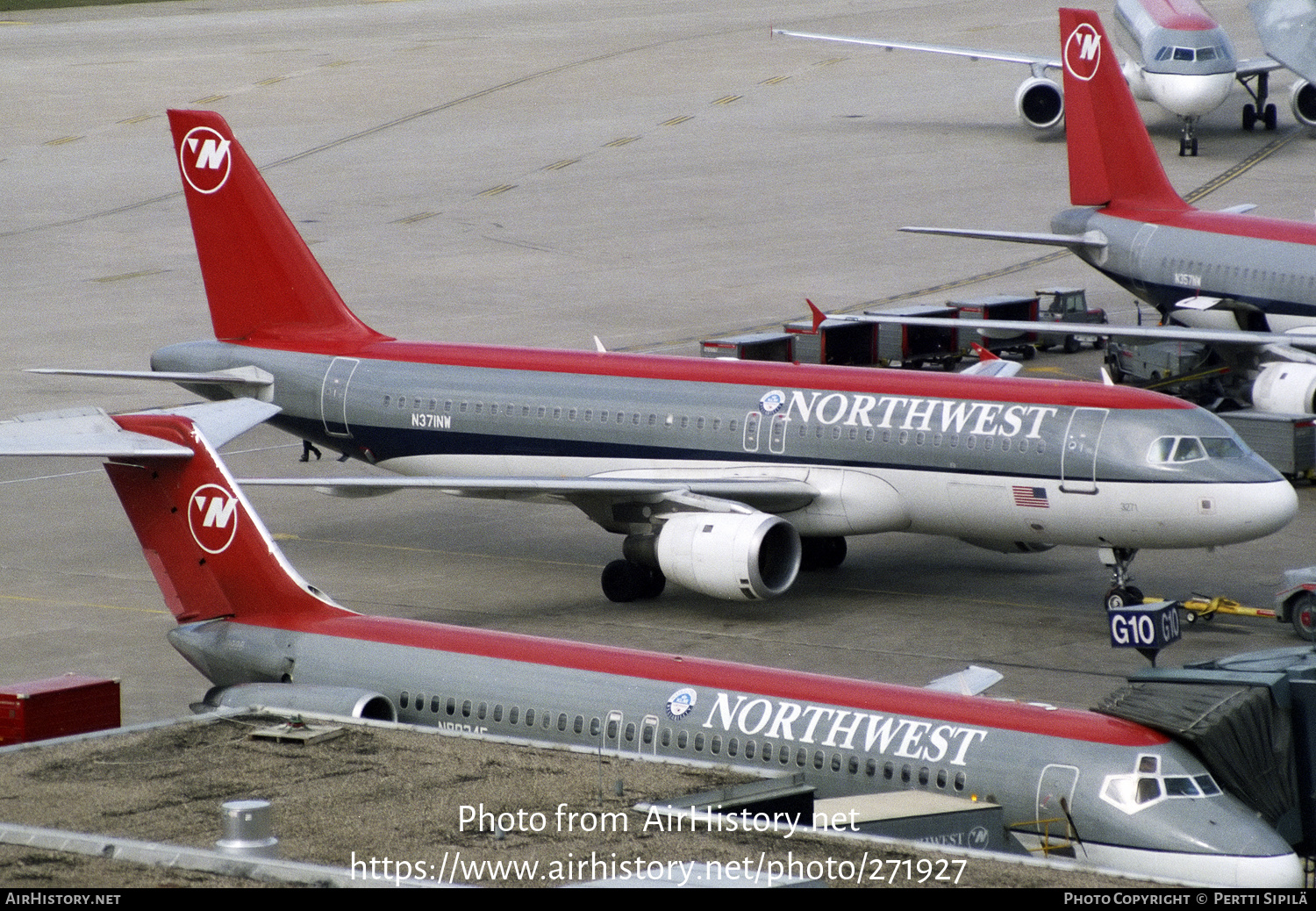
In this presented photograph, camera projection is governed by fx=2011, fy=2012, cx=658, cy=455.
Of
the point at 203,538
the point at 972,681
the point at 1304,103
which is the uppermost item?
the point at 203,538

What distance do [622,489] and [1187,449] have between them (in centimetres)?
873

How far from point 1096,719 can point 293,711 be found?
7760 mm

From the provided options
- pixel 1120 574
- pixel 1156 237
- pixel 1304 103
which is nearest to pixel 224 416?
pixel 1120 574

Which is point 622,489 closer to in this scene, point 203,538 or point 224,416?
point 224,416

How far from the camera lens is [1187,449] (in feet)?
99.5

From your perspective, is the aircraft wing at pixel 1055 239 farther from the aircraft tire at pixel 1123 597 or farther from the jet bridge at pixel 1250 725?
the jet bridge at pixel 1250 725

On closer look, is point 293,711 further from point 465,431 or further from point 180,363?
point 180,363

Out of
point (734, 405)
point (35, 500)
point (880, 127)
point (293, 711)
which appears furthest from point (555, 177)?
point (293, 711)

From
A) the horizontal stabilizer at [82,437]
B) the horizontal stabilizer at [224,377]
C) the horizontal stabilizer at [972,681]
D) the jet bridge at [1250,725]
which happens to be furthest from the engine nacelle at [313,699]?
the horizontal stabilizer at [224,377]

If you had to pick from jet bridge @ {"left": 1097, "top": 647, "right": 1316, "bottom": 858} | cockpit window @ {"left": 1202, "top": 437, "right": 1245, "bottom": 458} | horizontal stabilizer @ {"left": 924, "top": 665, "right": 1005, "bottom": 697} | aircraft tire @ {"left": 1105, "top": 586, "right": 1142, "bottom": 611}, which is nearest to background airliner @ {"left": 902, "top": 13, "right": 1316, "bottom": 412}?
cockpit window @ {"left": 1202, "top": 437, "right": 1245, "bottom": 458}

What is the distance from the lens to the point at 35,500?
4031 centimetres

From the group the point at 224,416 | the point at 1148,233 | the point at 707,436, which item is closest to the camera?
the point at 224,416

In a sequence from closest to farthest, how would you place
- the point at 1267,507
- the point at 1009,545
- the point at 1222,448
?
A: 1. the point at 1267,507
2. the point at 1222,448
3. the point at 1009,545

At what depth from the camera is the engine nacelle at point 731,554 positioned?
30281 mm
